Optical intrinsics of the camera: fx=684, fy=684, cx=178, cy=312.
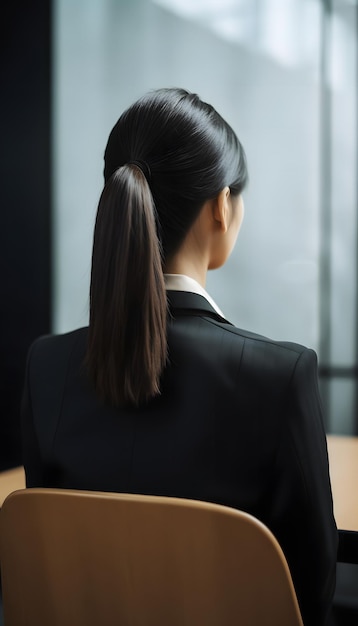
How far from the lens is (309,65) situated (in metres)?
2.34

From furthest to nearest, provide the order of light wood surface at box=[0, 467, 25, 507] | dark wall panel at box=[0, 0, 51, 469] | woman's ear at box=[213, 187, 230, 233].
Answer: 1. dark wall panel at box=[0, 0, 51, 469]
2. light wood surface at box=[0, 467, 25, 507]
3. woman's ear at box=[213, 187, 230, 233]

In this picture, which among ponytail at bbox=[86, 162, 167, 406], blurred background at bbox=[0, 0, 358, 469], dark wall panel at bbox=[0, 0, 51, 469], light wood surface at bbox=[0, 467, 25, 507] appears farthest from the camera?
dark wall panel at bbox=[0, 0, 51, 469]

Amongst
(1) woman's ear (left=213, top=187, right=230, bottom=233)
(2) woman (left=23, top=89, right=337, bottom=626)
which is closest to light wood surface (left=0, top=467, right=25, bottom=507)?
(2) woman (left=23, top=89, right=337, bottom=626)

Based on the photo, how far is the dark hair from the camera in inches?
31.1

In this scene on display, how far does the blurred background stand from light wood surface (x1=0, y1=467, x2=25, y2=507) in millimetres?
1178

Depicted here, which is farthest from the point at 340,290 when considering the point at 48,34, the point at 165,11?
the point at 48,34

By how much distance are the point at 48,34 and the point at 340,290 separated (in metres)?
1.54

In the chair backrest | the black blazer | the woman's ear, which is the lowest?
the chair backrest

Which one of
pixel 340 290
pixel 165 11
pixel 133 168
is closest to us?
pixel 133 168

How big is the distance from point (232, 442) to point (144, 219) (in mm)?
278

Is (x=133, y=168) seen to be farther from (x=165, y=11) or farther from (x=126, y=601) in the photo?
(x=165, y=11)

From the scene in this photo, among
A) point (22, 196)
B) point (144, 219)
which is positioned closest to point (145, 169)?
point (144, 219)

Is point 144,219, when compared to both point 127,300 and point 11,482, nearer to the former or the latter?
point 127,300

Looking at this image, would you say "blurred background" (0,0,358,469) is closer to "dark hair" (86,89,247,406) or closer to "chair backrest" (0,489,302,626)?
→ "dark hair" (86,89,247,406)
